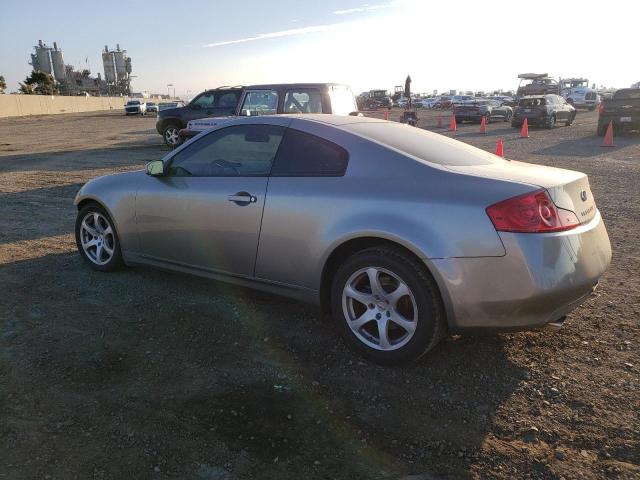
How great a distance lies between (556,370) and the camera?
328 cm

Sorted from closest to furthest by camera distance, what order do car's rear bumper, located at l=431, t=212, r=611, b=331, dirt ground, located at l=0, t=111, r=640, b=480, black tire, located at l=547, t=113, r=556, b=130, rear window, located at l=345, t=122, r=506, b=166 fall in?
1. dirt ground, located at l=0, t=111, r=640, b=480
2. car's rear bumper, located at l=431, t=212, r=611, b=331
3. rear window, located at l=345, t=122, r=506, b=166
4. black tire, located at l=547, t=113, r=556, b=130

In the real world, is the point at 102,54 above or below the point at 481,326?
above

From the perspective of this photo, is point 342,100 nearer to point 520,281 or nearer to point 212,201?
point 212,201

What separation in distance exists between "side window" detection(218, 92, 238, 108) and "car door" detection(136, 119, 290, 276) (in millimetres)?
11014

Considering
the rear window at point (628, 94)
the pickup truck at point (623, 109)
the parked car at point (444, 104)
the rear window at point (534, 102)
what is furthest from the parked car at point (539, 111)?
the parked car at point (444, 104)

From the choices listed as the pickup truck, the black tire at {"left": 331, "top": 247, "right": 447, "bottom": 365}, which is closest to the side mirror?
the black tire at {"left": 331, "top": 247, "right": 447, "bottom": 365}

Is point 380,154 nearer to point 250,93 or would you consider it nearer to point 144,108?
point 250,93

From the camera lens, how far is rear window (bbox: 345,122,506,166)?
140 inches

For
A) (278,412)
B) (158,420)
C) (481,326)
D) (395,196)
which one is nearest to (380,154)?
(395,196)

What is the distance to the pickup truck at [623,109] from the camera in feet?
63.5

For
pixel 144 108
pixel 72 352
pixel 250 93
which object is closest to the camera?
pixel 72 352

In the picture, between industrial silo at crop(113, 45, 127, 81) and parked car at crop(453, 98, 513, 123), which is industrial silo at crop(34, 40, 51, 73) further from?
parked car at crop(453, 98, 513, 123)

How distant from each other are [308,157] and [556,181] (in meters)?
1.66

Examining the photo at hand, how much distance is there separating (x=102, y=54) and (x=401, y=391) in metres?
137
